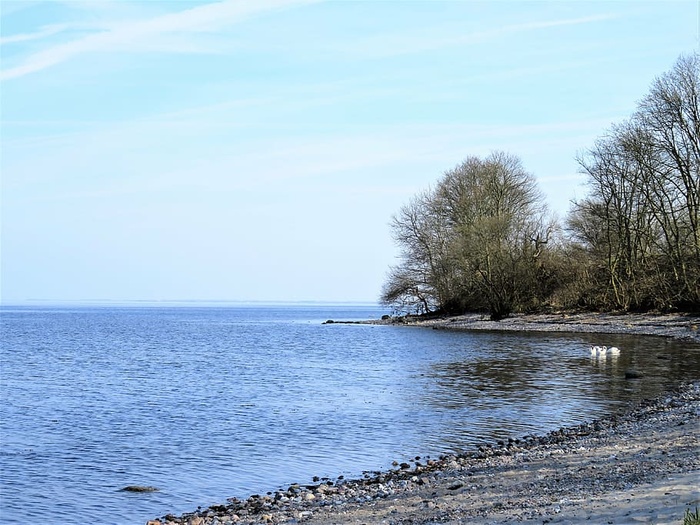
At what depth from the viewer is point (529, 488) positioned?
10.9 m

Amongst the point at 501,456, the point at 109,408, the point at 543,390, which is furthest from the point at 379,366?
the point at 501,456

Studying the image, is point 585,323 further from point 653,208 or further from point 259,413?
point 259,413

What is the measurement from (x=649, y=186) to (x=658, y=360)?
21102 millimetres

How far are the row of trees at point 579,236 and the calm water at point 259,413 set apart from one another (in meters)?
10.2

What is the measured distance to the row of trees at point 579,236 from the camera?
149 ft

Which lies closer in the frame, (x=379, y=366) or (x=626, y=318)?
(x=379, y=366)

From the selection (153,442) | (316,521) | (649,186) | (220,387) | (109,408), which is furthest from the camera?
(649,186)

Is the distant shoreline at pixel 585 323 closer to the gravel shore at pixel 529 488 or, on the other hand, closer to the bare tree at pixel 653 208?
the bare tree at pixel 653 208

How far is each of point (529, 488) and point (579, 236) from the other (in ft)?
205

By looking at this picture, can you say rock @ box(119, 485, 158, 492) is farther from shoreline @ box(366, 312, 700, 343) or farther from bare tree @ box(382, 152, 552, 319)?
bare tree @ box(382, 152, 552, 319)

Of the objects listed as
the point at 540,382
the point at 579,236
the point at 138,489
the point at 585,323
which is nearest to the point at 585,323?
the point at 585,323

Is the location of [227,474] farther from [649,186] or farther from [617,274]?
[617,274]

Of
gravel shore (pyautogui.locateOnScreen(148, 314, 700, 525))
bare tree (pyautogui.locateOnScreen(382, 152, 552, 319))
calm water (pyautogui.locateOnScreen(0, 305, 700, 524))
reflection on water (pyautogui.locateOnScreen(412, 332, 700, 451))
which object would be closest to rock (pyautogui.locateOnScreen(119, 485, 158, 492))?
calm water (pyautogui.locateOnScreen(0, 305, 700, 524))

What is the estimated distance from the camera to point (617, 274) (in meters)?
56.1
